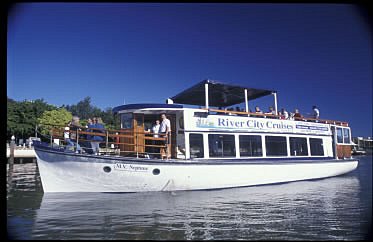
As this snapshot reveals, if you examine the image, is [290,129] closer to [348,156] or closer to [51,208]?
[348,156]

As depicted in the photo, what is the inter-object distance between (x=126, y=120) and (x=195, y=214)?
18.0ft

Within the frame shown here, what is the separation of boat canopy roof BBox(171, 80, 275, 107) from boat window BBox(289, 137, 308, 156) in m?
2.76

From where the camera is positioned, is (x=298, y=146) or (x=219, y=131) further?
(x=298, y=146)

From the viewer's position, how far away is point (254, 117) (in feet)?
40.8

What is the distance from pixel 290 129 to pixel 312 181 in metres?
2.78

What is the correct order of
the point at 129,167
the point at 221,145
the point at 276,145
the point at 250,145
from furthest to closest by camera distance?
1. the point at 276,145
2. the point at 250,145
3. the point at 221,145
4. the point at 129,167

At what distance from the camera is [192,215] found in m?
6.76

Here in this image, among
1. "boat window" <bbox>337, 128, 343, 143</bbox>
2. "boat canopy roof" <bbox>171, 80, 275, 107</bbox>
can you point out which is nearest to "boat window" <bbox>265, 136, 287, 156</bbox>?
"boat canopy roof" <bbox>171, 80, 275, 107</bbox>

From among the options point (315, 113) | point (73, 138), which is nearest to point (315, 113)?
point (315, 113)

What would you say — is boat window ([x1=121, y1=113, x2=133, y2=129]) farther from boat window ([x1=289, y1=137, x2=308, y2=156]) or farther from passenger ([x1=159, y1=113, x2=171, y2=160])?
boat window ([x1=289, y1=137, x2=308, y2=156])

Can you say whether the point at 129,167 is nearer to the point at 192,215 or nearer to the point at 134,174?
the point at 134,174

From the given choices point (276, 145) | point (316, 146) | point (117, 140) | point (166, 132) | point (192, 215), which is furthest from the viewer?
point (316, 146)

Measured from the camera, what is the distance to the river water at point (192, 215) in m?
5.31

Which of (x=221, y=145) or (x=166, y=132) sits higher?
(x=166, y=132)
